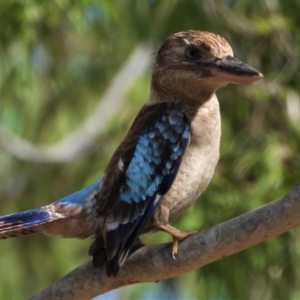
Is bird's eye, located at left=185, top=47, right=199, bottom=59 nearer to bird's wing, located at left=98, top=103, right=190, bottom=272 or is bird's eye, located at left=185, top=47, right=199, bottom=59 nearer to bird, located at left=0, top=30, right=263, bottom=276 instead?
bird, located at left=0, top=30, right=263, bottom=276

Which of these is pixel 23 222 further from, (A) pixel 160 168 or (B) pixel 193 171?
(B) pixel 193 171

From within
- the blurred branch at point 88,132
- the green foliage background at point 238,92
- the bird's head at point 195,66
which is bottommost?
the blurred branch at point 88,132

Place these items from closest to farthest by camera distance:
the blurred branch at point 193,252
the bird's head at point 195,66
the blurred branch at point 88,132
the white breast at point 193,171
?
the blurred branch at point 193,252
the white breast at point 193,171
the bird's head at point 195,66
the blurred branch at point 88,132

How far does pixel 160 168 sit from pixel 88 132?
3199mm

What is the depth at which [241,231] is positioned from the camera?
11.7 ft

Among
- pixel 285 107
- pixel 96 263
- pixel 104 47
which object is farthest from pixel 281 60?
pixel 96 263

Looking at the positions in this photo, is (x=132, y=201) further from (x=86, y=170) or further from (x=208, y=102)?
(x=86, y=170)

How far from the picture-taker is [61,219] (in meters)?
4.30

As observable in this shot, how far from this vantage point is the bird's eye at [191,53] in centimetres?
441

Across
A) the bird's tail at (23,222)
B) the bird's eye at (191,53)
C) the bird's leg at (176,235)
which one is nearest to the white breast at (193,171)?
the bird's leg at (176,235)

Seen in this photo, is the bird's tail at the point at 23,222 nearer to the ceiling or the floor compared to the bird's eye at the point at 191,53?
nearer to the floor

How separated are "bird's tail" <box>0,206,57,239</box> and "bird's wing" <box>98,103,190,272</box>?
250 mm

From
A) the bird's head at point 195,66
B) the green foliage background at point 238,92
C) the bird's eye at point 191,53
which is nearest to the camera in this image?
the bird's head at point 195,66

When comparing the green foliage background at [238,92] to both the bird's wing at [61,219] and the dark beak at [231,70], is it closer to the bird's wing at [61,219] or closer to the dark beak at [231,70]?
the dark beak at [231,70]
